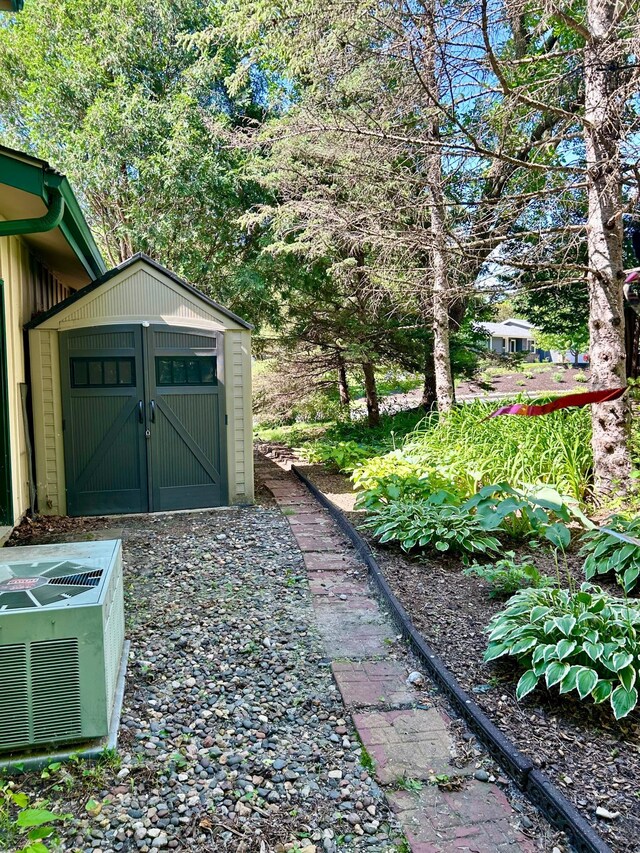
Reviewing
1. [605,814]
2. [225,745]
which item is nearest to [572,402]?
[605,814]

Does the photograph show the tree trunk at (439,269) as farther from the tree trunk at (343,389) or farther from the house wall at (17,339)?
the house wall at (17,339)

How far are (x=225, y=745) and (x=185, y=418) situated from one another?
411 cm

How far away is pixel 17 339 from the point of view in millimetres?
5328

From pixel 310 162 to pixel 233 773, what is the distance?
26.5 ft

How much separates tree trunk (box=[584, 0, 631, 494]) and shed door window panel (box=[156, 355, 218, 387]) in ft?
12.1

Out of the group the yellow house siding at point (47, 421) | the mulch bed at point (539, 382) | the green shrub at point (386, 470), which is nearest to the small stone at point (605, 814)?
the green shrub at point (386, 470)

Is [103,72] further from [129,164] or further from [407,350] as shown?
[407,350]

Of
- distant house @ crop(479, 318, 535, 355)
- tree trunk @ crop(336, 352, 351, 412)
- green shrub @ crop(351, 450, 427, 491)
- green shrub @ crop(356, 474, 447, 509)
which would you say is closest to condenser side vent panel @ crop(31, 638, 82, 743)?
green shrub @ crop(356, 474, 447, 509)

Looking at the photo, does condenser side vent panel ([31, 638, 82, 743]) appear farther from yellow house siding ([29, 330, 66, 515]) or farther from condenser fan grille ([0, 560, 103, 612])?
yellow house siding ([29, 330, 66, 515])

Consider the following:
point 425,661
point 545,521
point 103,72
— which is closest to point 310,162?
point 103,72

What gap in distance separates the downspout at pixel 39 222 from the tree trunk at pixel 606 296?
415 centimetres

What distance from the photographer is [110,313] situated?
18.8ft

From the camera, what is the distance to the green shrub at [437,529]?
4195mm

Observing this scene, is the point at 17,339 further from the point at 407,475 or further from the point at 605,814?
the point at 605,814
